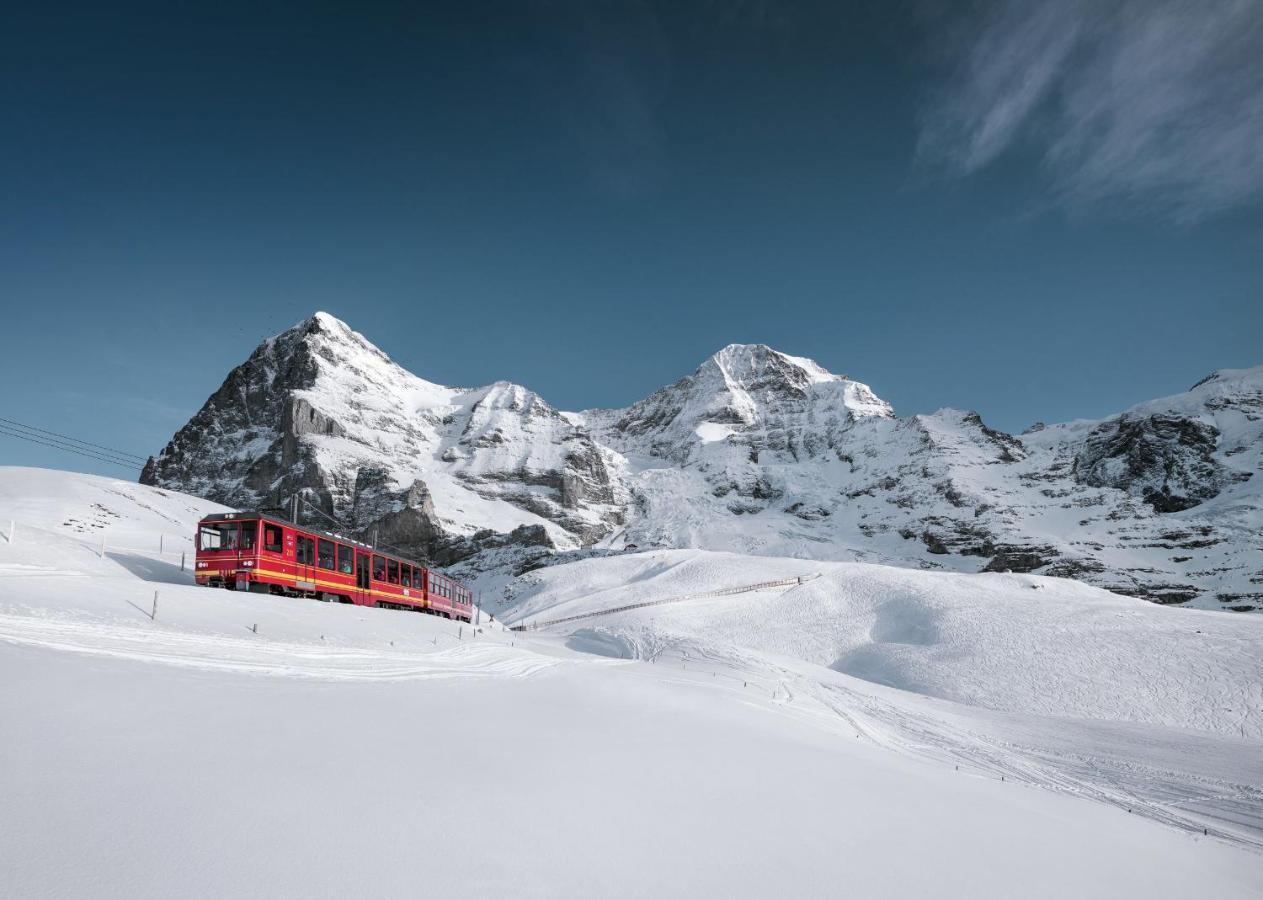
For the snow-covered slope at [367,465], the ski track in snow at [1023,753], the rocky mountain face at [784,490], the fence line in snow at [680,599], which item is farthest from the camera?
the snow-covered slope at [367,465]

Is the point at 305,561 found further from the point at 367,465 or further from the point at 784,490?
the point at 784,490

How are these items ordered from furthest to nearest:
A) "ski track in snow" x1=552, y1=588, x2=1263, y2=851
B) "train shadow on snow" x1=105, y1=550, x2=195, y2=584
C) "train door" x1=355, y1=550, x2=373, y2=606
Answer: "train door" x1=355, y1=550, x2=373, y2=606 < "train shadow on snow" x1=105, y1=550, x2=195, y2=584 < "ski track in snow" x1=552, y1=588, x2=1263, y2=851

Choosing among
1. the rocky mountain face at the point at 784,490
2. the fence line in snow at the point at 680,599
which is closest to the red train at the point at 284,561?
the fence line in snow at the point at 680,599

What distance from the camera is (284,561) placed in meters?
22.7

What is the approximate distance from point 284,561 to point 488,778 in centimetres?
2062

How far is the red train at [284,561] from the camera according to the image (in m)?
21.8

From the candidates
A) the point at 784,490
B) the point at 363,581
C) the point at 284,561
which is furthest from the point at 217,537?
the point at 784,490

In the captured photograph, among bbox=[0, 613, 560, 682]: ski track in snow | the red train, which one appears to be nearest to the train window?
the red train

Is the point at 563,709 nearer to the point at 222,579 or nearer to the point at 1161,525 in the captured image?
the point at 222,579

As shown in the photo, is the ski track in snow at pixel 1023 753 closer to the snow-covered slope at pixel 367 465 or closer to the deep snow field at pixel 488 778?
the deep snow field at pixel 488 778

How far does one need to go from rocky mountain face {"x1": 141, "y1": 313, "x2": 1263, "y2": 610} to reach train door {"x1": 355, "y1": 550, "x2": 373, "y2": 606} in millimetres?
93105

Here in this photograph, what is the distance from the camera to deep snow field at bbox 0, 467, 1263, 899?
360 centimetres

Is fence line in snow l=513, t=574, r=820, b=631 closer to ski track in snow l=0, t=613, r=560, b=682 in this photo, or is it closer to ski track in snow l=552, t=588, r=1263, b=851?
ski track in snow l=552, t=588, r=1263, b=851

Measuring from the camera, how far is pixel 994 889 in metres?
4.91
